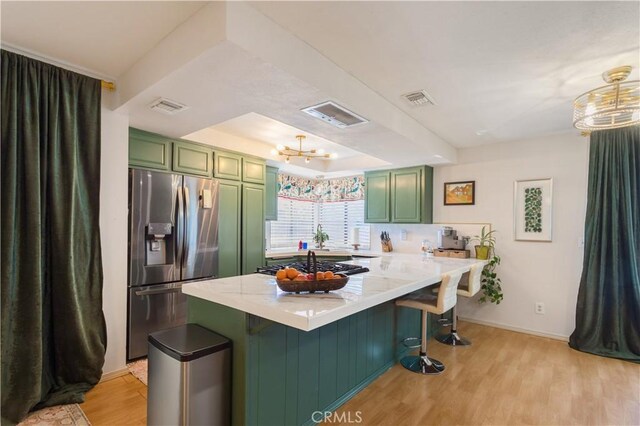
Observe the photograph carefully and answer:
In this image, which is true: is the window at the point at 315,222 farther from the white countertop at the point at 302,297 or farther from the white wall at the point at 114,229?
the white countertop at the point at 302,297

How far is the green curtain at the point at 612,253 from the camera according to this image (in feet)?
10.4

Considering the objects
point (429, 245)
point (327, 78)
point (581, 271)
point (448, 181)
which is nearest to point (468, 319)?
point (429, 245)

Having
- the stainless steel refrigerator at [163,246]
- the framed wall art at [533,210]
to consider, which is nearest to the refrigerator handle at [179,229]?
the stainless steel refrigerator at [163,246]

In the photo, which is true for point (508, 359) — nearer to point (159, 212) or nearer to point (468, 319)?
point (468, 319)

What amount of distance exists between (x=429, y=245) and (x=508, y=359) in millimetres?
1898

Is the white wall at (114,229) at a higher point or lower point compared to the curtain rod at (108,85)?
lower

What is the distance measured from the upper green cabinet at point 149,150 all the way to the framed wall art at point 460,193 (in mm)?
3663

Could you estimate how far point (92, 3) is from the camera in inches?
66.7

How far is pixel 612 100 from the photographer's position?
6.87 ft

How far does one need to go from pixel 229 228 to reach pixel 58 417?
7.14 feet

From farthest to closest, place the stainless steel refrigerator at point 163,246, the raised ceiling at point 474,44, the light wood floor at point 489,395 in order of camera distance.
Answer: the stainless steel refrigerator at point 163,246 < the light wood floor at point 489,395 < the raised ceiling at point 474,44

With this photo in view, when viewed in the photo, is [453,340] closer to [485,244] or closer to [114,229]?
[485,244]

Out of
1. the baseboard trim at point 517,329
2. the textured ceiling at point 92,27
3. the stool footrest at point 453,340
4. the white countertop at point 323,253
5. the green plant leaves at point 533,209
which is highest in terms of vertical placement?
the textured ceiling at point 92,27

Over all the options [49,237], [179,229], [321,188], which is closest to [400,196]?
[321,188]
